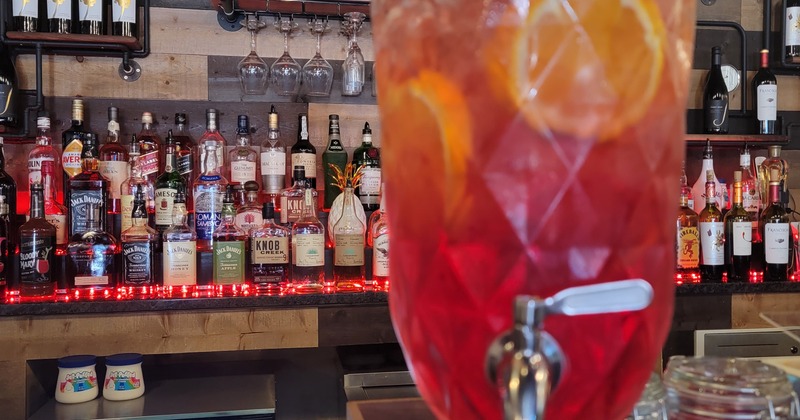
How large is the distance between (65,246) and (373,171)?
3.15 ft

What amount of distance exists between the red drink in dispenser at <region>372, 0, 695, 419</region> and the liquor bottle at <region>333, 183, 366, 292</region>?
187cm

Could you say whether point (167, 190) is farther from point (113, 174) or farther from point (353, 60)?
point (353, 60)

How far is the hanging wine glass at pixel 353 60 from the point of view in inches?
89.3

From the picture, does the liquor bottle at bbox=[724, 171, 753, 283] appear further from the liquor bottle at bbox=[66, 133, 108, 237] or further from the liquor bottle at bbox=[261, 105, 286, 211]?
the liquor bottle at bbox=[66, 133, 108, 237]

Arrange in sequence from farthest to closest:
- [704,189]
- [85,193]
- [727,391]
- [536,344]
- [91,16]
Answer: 1. [704,189]
2. [91,16]
3. [85,193]
4. [727,391]
5. [536,344]

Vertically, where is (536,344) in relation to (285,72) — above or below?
below

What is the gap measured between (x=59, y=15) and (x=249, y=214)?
2.75ft

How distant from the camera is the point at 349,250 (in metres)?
2.13

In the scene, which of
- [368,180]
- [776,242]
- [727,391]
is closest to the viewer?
[727,391]

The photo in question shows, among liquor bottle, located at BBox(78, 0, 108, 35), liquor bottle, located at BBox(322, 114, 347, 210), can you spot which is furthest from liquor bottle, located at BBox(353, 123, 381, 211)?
liquor bottle, located at BBox(78, 0, 108, 35)

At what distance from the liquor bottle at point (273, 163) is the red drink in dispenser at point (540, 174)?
2.02 meters

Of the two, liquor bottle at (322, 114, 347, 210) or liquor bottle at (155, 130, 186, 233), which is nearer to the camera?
liquor bottle at (155, 130, 186, 233)

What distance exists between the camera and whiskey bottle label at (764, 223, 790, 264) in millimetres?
2385

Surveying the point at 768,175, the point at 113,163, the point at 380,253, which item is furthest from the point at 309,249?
the point at 768,175
